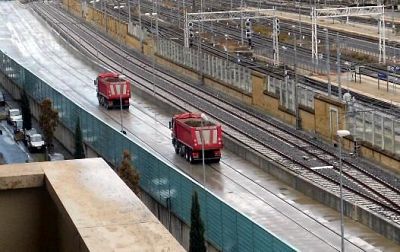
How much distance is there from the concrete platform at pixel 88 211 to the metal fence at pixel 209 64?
40.8 meters

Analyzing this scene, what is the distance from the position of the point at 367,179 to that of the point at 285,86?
13182mm

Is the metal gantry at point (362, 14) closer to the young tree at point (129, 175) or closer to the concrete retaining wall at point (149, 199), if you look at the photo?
the concrete retaining wall at point (149, 199)

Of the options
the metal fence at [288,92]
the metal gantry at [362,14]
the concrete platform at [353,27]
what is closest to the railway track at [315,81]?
the metal gantry at [362,14]

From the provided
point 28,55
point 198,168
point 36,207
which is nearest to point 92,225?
point 36,207

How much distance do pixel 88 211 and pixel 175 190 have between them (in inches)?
777

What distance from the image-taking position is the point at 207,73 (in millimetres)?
54531

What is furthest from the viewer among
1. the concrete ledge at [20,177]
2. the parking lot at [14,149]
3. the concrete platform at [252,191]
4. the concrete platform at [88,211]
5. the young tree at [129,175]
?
the parking lot at [14,149]

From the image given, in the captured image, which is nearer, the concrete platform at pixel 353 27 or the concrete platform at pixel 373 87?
the concrete platform at pixel 373 87

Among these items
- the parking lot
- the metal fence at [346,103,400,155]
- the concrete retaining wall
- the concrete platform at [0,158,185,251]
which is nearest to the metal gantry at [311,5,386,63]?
the concrete retaining wall

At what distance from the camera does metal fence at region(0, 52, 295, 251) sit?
1862cm

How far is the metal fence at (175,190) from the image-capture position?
61.1 feet

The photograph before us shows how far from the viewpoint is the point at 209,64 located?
2126 inches

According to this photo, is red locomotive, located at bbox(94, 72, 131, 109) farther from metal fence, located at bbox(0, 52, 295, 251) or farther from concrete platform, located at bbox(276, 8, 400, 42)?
concrete platform, located at bbox(276, 8, 400, 42)

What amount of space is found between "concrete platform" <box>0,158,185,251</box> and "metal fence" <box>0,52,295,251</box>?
36.9 ft
